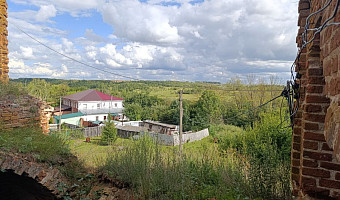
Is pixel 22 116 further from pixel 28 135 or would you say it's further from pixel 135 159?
pixel 135 159

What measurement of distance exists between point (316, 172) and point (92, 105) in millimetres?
42318

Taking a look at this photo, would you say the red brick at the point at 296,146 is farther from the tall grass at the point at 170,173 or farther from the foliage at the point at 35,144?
the foliage at the point at 35,144

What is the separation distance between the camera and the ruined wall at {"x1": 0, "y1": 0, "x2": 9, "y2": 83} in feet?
23.1

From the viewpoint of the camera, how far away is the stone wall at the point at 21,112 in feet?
18.1

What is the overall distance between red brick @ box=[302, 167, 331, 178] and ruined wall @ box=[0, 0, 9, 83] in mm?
8100

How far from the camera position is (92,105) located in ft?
136

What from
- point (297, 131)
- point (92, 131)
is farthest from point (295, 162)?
point (92, 131)

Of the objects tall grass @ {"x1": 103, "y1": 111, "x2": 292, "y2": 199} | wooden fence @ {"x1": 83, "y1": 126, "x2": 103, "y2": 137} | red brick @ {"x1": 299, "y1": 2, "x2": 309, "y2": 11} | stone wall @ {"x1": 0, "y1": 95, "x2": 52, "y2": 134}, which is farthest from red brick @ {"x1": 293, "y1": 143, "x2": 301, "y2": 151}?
wooden fence @ {"x1": 83, "y1": 126, "x2": 103, "y2": 137}

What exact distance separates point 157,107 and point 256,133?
29562 mm

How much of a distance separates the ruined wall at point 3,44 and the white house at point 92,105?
31691 millimetres

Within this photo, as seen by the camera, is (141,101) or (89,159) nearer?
(89,159)

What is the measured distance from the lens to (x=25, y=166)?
14.8 feet

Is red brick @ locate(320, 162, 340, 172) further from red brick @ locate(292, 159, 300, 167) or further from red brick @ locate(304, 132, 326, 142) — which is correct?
red brick @ locate(292, 159, 300, 167)

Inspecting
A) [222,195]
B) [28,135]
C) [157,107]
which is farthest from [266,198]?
[157,107]
